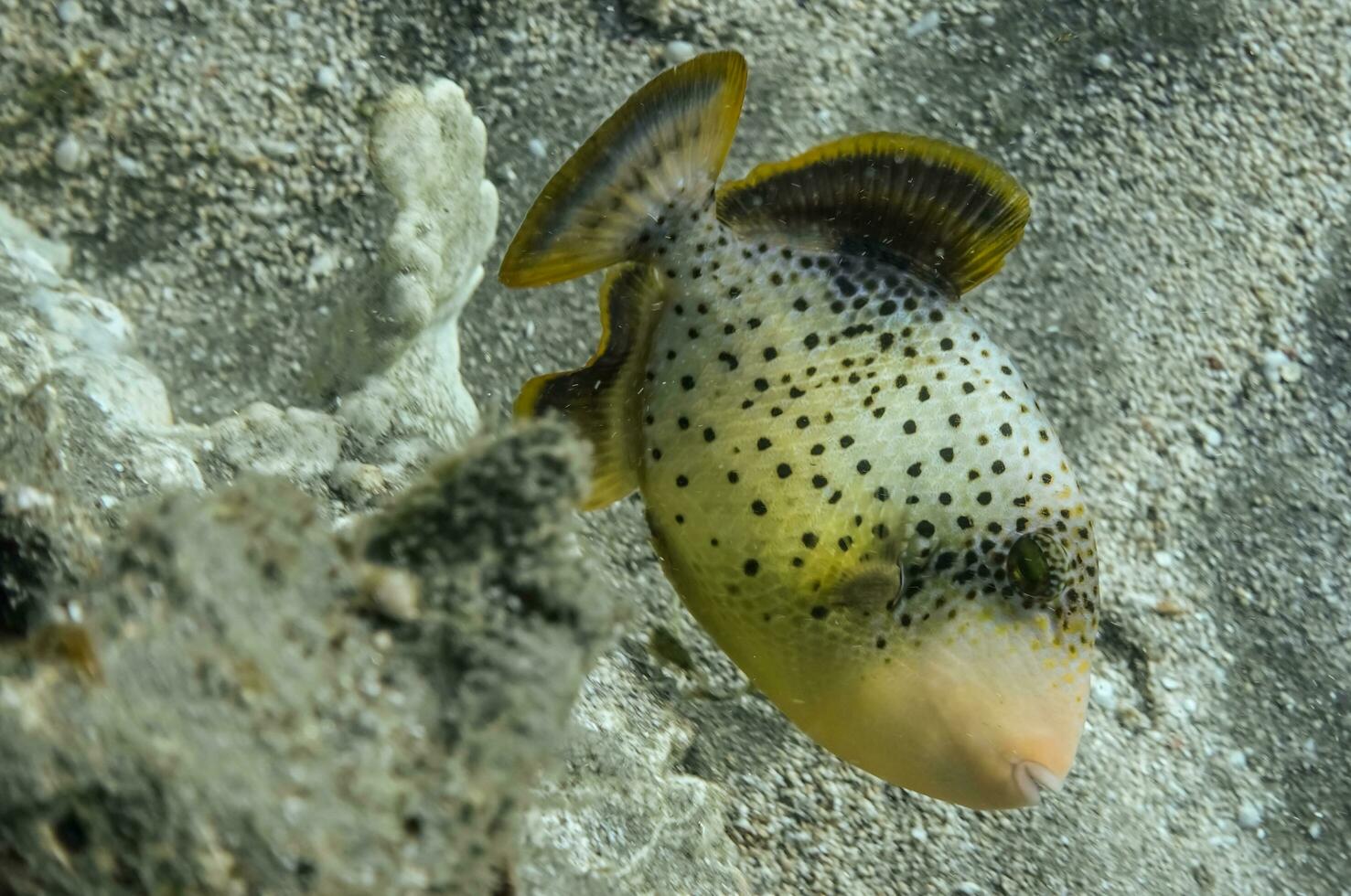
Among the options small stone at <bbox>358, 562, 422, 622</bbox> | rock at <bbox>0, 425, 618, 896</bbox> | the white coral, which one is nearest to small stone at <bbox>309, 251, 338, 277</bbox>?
the white coral

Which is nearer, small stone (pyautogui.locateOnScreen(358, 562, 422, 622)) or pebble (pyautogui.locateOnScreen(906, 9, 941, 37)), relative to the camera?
small stone (pyautogui.locateOnScreen(358, 562, 422, 622))

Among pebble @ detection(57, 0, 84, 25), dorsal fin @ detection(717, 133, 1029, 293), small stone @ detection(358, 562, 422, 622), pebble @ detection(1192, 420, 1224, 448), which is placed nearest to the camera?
small stone @ detection(358, 562, 422, 622)

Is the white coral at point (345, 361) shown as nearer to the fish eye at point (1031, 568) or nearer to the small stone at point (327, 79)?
the small stone at point (327, 79)

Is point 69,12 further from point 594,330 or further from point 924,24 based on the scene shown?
point 924,24

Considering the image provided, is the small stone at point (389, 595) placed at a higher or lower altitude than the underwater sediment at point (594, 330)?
higher

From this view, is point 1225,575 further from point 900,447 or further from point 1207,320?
point 900,447

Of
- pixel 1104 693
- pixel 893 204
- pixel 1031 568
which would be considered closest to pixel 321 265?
pixel 893 204

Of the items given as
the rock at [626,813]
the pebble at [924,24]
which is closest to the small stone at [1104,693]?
the rock at [626,813]

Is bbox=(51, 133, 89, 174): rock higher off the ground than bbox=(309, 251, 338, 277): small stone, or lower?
higher

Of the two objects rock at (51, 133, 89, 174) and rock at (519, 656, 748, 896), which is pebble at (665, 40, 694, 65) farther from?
rock at (519, 656, 748, 896)
